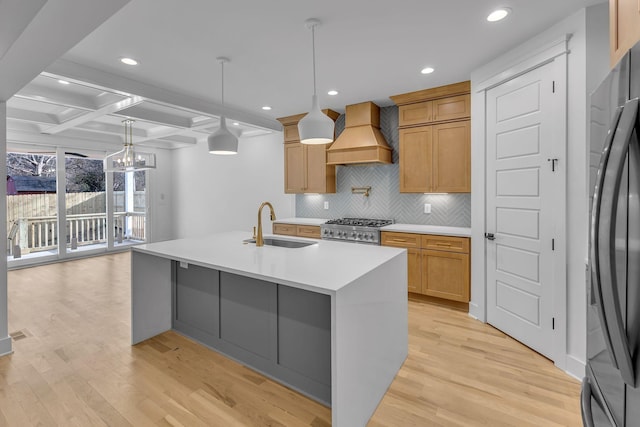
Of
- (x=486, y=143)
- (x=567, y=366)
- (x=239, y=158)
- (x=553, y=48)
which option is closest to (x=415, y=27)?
(x=553, y=48)

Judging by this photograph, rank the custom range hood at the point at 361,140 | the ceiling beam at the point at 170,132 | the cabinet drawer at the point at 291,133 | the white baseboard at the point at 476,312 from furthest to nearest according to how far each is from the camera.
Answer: the ceiling beam at the point at 170,132 → the cabinet drawer at the point at 291,133 → the custom range hood at the point at 361,140 → the white baseboard at the point at 476,312

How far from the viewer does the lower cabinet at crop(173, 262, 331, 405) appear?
79.1 inches

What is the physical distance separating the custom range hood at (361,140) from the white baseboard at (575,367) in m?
2.77

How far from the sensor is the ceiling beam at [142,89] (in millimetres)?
2887

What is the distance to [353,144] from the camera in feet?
14.0

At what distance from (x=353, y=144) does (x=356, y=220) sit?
115 cm

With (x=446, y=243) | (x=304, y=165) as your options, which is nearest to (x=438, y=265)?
(x=446, y=243)

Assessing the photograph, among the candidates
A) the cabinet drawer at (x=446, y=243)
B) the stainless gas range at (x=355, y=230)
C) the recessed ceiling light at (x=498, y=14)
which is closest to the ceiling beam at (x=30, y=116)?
the stainless gas range at (x=355, y=230)

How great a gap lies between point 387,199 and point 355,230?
30.3 inches

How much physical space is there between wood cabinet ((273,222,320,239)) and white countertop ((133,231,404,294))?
6.12 ft

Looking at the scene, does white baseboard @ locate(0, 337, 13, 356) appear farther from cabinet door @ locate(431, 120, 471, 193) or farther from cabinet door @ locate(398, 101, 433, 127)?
cabinet door @ locate(398, 101, 433, 127)

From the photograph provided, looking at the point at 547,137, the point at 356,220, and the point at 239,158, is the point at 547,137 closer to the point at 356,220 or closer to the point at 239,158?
the point at 356,220

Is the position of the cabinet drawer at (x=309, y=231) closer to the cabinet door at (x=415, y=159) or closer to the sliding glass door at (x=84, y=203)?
the cabinet door at (x=415, y=159)

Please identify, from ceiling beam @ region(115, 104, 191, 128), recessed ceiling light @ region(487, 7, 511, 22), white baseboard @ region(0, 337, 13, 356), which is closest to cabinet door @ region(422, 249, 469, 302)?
recessed ceiling light @ region(487, 7, 511, 22)
